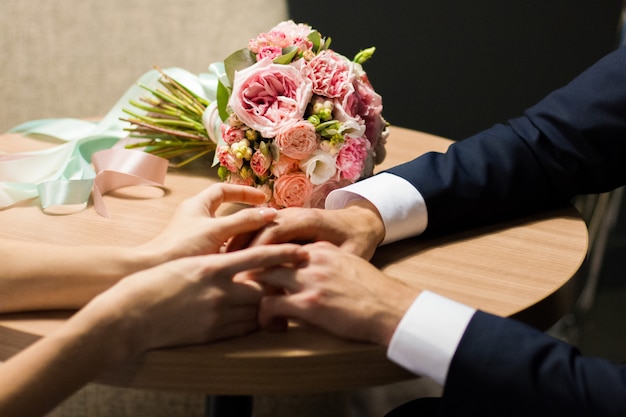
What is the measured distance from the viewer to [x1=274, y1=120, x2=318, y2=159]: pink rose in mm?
1146

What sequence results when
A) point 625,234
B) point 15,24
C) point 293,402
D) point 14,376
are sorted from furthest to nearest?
point 625,234 → point 15,24 → point 293,402 → point 14,376

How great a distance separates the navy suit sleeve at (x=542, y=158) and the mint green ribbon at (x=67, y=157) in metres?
0.44

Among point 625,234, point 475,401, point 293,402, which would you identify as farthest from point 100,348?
point 625,234

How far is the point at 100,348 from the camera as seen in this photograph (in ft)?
2.66

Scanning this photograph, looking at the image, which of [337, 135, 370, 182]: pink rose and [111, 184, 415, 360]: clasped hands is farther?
[337, 135, 370, 182]: pink rose

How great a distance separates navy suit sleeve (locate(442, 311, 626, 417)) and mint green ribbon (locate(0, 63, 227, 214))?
691 millimetres

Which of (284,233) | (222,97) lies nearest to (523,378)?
(284,233)

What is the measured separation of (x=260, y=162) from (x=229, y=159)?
0.06 meters

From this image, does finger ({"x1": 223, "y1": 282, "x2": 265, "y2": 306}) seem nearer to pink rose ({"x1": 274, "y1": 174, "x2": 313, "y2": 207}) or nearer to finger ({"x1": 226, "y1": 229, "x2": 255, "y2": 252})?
finger ({"x1": 226, "y1": 229, "x2": 255, "y2": 252})

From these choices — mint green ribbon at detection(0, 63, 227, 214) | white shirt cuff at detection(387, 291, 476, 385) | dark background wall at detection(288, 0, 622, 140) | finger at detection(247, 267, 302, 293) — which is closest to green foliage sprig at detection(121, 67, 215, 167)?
mint green ribbon at detection(0, 63, 227, 214)

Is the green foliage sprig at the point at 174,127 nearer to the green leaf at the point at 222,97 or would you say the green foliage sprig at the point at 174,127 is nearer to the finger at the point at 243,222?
the green leaf at the point at 222,97

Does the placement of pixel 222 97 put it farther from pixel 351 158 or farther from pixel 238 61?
pixel 351 158

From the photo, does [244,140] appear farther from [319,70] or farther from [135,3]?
[135,3]

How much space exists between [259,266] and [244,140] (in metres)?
0.33
